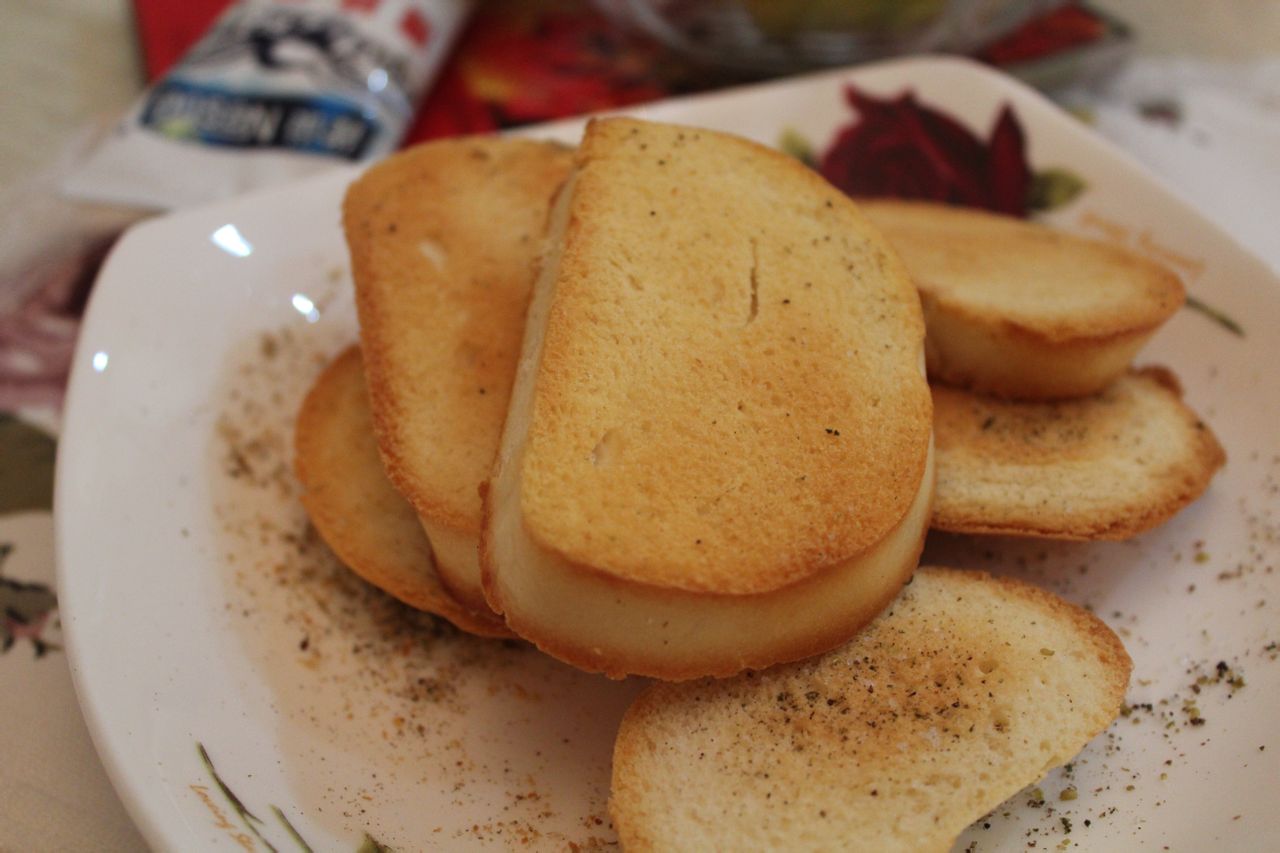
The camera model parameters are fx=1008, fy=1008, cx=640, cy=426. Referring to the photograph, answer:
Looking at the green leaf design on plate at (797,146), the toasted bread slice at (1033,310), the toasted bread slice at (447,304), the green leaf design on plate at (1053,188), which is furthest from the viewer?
the green leaf design on plate at (797,146)

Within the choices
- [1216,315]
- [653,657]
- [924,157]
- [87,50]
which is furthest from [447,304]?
[87,50]

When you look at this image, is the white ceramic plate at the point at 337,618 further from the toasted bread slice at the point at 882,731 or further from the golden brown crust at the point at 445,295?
the golden brown crust at the point at 445,295

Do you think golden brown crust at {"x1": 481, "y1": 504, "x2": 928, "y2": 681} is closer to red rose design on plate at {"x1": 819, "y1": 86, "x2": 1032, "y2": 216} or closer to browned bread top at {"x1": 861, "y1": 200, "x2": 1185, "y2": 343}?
browned bread top at {"x1": 861, "y1": 200, "x2": 1185, "y2": 343}

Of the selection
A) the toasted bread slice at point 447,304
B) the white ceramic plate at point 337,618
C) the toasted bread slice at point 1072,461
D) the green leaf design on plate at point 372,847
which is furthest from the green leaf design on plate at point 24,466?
the toasted bread slice at point 1072,461

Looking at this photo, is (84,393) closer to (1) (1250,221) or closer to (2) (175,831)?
(2) (175,831)

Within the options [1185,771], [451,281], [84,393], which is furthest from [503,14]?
[1185,771]

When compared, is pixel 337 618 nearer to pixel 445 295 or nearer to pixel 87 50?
pixel 445 295
